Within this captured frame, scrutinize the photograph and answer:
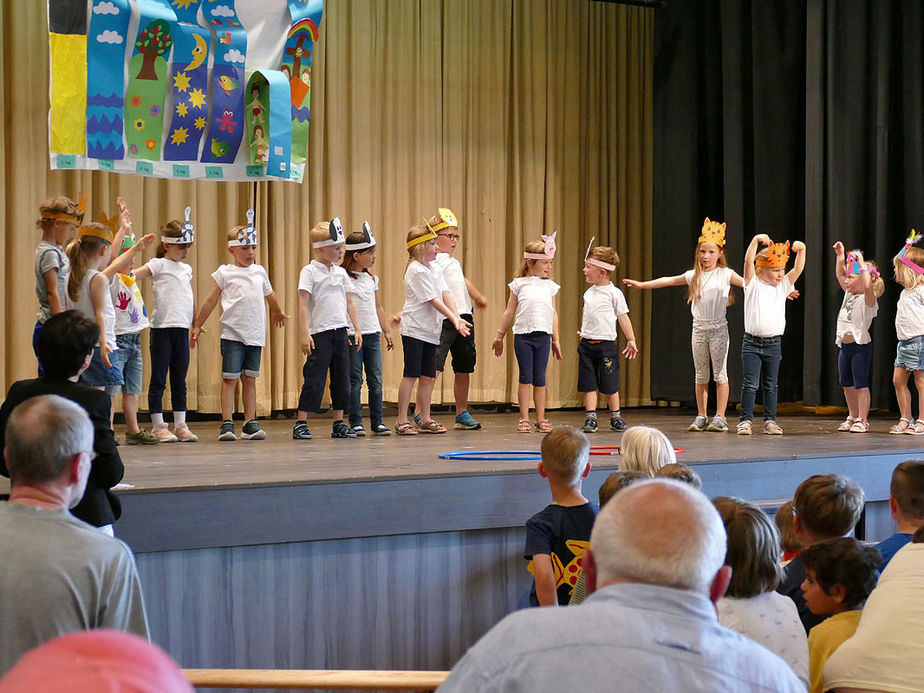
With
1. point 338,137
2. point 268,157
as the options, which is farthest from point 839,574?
point 338,137

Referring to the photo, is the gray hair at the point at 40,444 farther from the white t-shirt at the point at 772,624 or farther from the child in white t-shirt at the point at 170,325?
the child in white t-shirt at the point at 170,325

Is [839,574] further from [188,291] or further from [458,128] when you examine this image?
[458,128]

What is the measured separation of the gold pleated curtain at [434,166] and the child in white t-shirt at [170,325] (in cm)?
198

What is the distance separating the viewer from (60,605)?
186 cm

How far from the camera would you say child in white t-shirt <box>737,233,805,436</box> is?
6.81 m

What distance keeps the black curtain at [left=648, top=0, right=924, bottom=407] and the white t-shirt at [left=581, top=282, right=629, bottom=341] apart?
83.3 inches

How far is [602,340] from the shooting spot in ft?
22.5

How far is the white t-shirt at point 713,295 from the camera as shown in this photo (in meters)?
7.02

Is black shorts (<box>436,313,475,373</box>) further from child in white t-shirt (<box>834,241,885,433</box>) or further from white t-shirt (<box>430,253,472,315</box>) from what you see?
child in white t-shirt (<box>834,241,885,433</box>)

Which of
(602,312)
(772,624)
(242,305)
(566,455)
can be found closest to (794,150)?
(602,312)

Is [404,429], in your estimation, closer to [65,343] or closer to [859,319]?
[859,319]

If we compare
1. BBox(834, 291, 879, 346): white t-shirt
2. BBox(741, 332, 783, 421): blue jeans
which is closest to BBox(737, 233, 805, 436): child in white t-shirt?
BBox(741, 332, 783, 421): blue jeans

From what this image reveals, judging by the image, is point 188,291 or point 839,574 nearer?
point 839,574

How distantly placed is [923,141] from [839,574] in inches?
243
